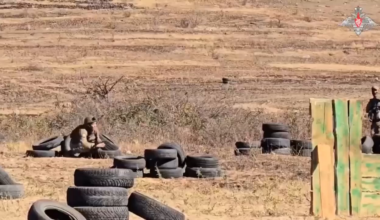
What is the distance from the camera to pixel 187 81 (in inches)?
1265

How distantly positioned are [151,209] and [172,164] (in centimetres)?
535

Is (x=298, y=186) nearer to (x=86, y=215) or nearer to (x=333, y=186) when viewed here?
(x=333, y=186)

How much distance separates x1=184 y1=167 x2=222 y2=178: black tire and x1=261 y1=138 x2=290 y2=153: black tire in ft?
11.9

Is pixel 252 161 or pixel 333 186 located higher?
pixel 333 186

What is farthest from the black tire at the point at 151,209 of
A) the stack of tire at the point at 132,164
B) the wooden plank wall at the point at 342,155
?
the stack of tire at the point at 132,164

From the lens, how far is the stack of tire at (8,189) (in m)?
12.9

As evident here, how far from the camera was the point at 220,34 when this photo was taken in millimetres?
37656

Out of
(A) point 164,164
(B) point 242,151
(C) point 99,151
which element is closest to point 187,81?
(B) point 242,151

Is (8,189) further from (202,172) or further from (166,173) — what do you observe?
(202,172)

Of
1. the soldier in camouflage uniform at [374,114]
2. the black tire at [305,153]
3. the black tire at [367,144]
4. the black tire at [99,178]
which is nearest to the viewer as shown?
the black tire at [99,178]

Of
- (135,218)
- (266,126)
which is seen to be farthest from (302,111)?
(135,218)

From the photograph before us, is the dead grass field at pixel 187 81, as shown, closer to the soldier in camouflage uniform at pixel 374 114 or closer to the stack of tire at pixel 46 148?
the stack of tire at pixel 46 148

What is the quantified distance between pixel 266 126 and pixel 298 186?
5360 millimetres

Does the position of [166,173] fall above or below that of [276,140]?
above
